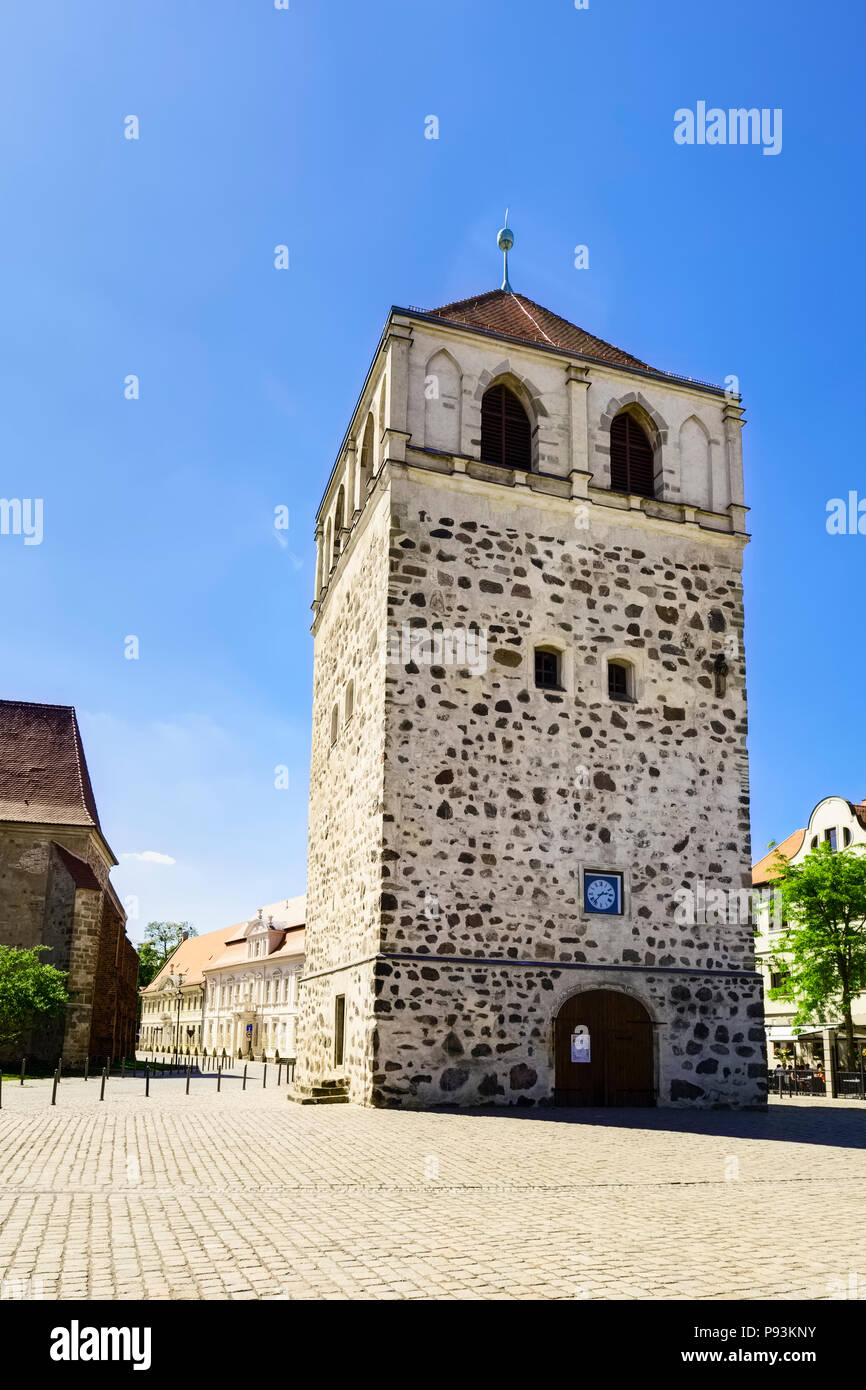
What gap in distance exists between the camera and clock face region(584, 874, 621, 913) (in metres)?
19.0

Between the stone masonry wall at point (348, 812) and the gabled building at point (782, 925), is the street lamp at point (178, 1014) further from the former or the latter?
the stone masonry wall at point (348, 812)

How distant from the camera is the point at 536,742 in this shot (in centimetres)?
1938

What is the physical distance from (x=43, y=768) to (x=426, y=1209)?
34.0 meters

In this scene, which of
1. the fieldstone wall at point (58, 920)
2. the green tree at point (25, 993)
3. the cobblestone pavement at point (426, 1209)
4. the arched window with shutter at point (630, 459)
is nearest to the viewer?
the cobblestone pavement at point (426, 1209)

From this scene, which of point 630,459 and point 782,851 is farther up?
point 630,459

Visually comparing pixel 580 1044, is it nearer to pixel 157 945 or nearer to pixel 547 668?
pixel 547 668

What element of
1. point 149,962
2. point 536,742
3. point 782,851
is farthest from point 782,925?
point 149,962

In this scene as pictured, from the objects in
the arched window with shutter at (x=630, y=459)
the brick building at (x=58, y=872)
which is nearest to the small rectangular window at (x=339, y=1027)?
the arched window with shutter at (x=630, y=459)

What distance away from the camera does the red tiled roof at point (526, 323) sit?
71.9 ft

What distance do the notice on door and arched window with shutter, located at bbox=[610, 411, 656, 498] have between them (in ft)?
33.8

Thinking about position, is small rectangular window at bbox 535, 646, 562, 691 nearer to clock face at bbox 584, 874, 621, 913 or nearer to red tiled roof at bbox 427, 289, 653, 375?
clock face at bbox 584, 874, 621, 913

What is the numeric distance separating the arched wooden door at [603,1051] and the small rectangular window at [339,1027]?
405 centimetres

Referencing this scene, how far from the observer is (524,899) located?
18.6 metres
